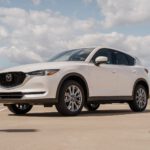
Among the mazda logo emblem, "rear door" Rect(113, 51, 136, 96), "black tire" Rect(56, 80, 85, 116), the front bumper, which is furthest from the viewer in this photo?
"rear door" Rect(113, 51, 136, 96)

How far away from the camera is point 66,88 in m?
11.5

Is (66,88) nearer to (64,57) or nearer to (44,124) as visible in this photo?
(64,57)

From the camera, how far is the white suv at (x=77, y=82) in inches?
446

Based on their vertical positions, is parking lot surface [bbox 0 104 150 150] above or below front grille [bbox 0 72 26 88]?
below

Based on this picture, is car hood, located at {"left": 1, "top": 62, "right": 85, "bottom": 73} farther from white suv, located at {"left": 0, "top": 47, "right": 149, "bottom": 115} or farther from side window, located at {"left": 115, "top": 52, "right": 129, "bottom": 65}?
side window, located at {"left": 115, "top": 52, "right": 129, "bottom": 65}

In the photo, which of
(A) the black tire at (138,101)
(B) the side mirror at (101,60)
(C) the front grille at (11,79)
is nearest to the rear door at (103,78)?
(B) the side mirror at (101,60)

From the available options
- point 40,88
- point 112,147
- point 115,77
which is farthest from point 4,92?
point 112,147

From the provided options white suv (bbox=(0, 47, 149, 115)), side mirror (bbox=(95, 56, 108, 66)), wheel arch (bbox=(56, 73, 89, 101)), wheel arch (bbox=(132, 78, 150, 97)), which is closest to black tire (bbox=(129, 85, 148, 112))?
white suv (bbox=(0, 47, 149, 115))

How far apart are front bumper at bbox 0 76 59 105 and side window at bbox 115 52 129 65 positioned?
8.94 feet

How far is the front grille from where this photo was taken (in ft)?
37.7

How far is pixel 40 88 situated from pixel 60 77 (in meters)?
0.51

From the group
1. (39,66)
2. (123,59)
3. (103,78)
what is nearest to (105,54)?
(103,78)

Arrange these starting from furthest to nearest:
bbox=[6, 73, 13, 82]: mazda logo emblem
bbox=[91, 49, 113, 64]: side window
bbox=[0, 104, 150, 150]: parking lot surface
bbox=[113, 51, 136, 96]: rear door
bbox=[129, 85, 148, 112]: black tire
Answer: bbox=[129, 85, 148, 112]: black tire < bbox=[113, 51, 136, 96]: rear door < bbox=[91, 49, 113, 64]: side window < bbox=[6, 73, 13, 82]: mazda logo emblem < bbox=[0, 104, 150, 150]: parking lot surface

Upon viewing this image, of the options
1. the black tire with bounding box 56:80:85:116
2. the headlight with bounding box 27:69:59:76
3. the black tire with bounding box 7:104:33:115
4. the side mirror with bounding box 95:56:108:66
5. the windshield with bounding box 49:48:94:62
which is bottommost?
the black tire with bounding box 7:104:33:115
